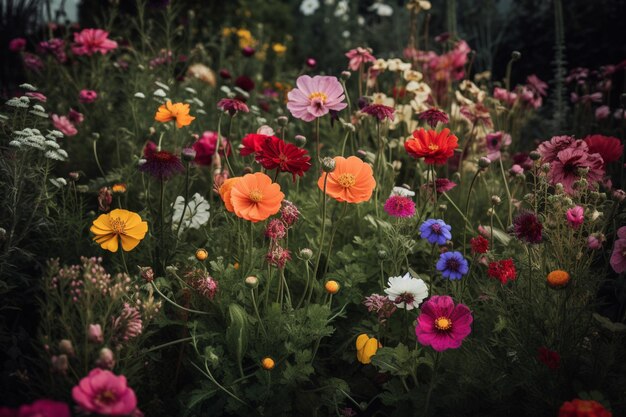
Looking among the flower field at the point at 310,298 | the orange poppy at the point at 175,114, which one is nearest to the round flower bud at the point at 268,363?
the flower field at the point at 310,298

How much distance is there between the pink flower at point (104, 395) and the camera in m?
1.03

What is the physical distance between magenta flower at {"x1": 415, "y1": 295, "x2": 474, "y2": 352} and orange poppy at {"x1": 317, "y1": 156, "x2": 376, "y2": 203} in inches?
15.4

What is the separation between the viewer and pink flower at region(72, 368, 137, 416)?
1.03 meters

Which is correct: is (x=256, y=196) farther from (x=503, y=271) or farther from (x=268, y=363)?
(x=503, y=271)

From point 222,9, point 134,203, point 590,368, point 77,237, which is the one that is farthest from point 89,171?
point 222,9

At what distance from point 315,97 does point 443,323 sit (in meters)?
0.86

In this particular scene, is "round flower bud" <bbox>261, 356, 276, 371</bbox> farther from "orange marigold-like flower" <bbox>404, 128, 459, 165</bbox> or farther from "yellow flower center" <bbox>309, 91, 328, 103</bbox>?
"yellow flower center" <bbox>309, 91, 328, 103</bbox>

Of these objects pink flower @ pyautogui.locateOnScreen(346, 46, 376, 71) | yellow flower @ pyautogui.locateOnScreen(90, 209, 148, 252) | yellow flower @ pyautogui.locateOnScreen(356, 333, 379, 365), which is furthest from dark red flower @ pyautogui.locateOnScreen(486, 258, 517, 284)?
pink flower @ pyautogui.locateOnScreen(346, 46, 376, 71)

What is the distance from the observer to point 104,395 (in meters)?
1.07

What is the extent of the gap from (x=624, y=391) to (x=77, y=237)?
1.86m

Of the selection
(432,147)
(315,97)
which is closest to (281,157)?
(315,97)

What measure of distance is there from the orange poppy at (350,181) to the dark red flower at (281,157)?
89mm

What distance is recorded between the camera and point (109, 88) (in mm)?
3381

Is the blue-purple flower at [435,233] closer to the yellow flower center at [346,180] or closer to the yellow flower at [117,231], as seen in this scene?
the yellow flower center at [346,180]
